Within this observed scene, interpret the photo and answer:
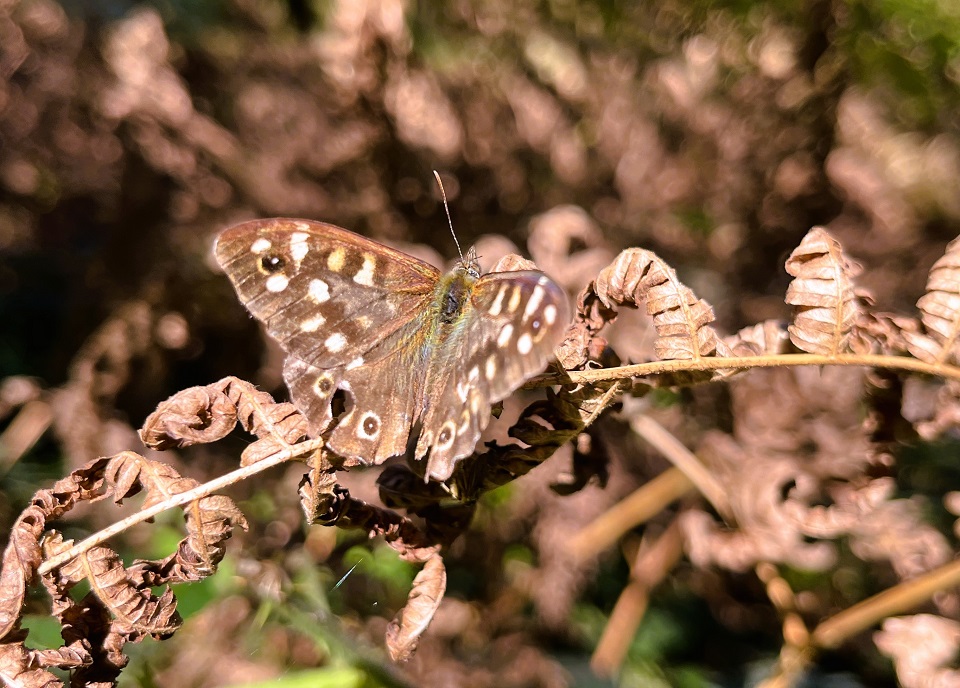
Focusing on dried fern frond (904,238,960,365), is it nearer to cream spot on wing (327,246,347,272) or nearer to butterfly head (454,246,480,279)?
butterfly head (454,246,480,279)

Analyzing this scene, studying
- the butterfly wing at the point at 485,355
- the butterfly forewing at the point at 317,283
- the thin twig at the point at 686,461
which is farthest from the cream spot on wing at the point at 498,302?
the thin twig at the point at 686,461

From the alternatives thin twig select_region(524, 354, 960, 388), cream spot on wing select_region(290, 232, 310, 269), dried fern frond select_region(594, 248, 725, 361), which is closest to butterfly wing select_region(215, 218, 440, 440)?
cream spot on wing select_region(290, 232, 310, 269)

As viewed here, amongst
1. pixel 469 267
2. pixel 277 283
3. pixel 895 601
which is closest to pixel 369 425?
pixel 277 283

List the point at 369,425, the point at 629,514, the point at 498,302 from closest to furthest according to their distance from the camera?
the point at 369,425 → the point at 498,302 → the point at 629,514

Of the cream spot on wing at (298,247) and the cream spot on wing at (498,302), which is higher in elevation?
the cream spot on wing at (298,247)

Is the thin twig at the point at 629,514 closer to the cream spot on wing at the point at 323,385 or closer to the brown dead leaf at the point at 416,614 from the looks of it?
the brown dead leaf at the point at 416,614

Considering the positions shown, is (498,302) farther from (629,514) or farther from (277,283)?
(629,514)

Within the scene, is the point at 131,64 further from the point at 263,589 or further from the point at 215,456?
the point at 263,589

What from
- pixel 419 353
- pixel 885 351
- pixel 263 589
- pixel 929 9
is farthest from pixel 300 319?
pixel 929 9
